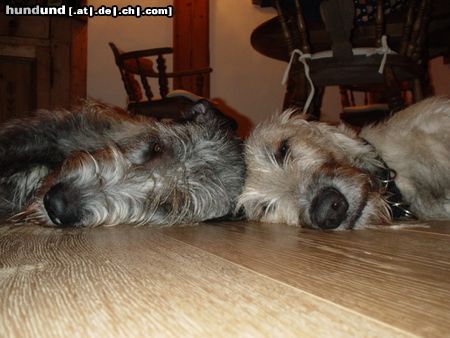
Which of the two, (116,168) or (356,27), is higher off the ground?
(356,27)

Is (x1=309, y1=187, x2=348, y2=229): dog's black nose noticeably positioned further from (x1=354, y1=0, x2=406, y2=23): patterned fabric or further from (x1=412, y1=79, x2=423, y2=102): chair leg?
(x1=412, y1=79, x2=423, y2=102): chair leg

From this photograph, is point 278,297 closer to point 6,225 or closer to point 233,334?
point 233,334

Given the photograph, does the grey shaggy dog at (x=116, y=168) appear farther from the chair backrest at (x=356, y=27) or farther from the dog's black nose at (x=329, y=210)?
the chair backrest at (x=356, y=27)

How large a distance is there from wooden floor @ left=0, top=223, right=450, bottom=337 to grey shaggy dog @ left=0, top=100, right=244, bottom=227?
0.50 meters

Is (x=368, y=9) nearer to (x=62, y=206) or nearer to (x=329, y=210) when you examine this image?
(x=329, y=210)

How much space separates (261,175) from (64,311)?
1.63 meters

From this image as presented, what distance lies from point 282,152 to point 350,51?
1.40m

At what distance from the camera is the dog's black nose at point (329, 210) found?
1924mm

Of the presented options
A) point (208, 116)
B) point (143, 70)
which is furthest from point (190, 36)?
point (208, 116)

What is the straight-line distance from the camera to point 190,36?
294 inches

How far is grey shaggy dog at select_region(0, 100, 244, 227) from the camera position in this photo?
208 cm

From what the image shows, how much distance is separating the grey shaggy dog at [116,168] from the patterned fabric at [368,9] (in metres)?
1.76

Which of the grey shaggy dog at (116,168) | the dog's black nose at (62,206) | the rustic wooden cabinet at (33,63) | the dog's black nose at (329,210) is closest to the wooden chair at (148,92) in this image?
the rustic wooden cabinet at (33,63)

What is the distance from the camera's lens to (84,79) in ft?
20.5
